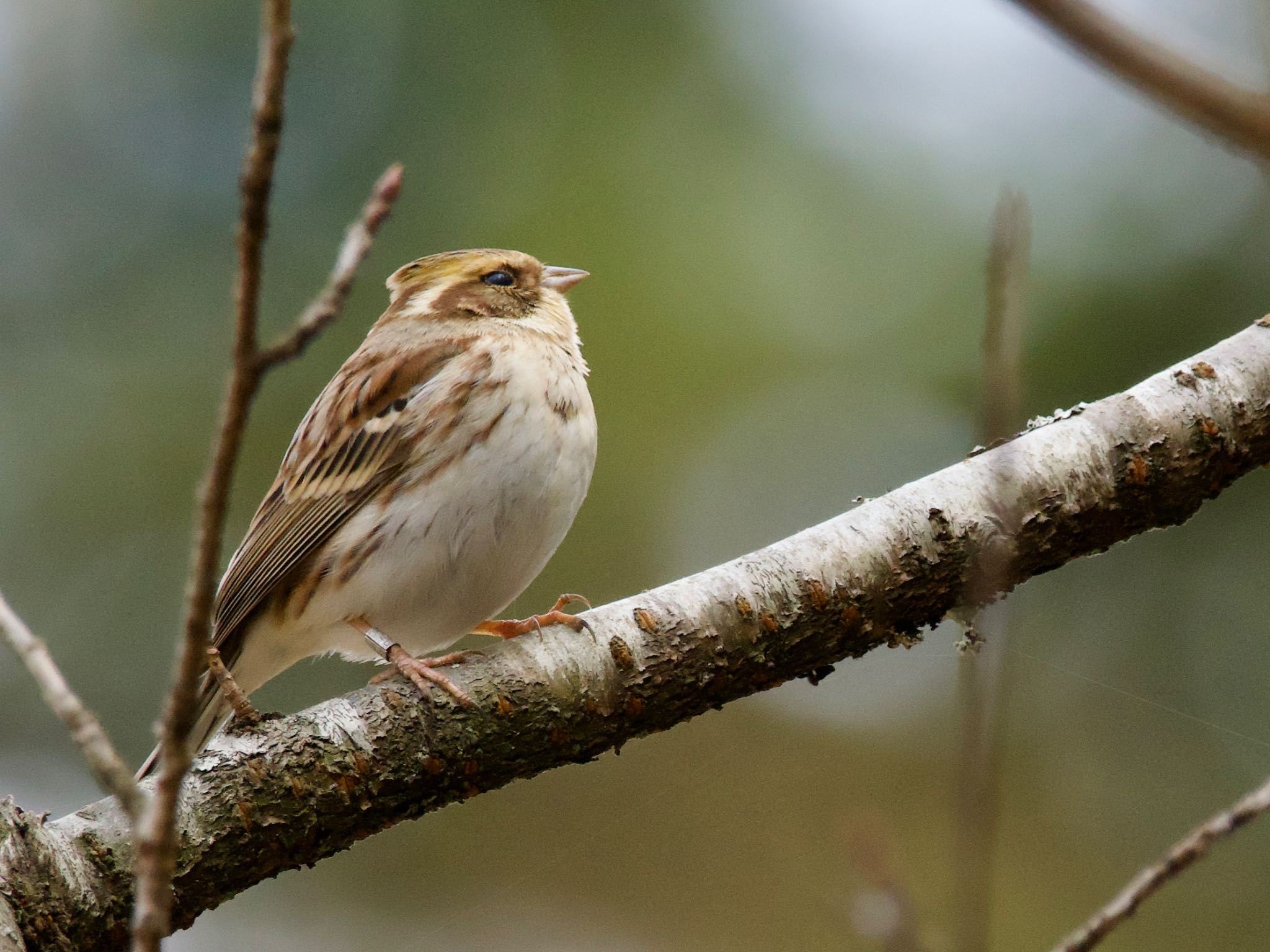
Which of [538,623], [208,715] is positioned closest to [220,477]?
[538,623]

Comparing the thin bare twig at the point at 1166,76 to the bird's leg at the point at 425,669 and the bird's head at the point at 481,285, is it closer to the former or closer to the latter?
the bird's leg at the point at 425,669

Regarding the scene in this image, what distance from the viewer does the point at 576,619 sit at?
3016 millimetres

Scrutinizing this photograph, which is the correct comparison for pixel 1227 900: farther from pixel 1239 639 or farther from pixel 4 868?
pixel 4 868

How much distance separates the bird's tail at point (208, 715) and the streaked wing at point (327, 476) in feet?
0.73

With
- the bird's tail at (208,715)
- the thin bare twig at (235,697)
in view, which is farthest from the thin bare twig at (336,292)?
the bird's tail at (208,715)

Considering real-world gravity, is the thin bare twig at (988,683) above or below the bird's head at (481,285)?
below

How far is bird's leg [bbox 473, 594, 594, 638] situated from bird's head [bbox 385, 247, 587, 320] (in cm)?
113

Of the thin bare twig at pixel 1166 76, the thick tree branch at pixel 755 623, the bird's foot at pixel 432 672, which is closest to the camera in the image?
the thin bare twig at pixel 1166 76

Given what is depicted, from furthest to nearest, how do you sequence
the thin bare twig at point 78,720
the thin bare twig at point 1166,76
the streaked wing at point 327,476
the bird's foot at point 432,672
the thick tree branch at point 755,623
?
the streaked wing at point 327,476
the bird's foot at point 432,672
the thick tree branch at point 755,623
the thin bare twig at point 78,720
the thin bare twig at point 1166,76

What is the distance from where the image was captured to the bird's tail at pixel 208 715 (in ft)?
11.4

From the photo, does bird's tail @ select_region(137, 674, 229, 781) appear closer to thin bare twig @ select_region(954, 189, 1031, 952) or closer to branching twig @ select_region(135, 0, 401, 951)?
branching twig @ select_region(135, 0, 401, 951)

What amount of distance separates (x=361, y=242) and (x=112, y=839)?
1733 mm

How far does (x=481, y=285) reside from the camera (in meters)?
4.46

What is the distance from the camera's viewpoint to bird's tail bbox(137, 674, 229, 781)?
3.46 m
